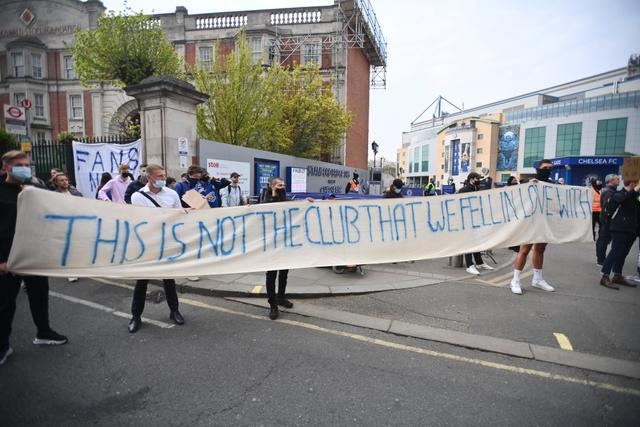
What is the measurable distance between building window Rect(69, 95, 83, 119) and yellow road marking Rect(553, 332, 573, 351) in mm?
35790

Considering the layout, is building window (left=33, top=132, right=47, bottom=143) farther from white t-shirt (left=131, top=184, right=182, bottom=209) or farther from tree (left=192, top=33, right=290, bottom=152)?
white t-shirt (left=131, top=184, right=182, bottom=209)

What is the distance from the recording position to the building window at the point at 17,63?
1113 inches

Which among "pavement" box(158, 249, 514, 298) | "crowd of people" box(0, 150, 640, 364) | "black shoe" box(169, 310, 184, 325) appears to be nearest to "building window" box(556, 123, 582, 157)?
"crowd of people" box(0, 150, 640, 364)

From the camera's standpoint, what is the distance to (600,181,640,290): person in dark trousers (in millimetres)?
5391

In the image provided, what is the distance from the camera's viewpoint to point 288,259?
13.4 ft

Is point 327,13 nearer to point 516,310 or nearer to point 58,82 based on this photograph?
point 58,82

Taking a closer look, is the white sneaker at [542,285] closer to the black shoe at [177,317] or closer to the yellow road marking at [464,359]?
the yellow road marking at [464,359]

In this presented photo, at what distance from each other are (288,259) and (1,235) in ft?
9.21

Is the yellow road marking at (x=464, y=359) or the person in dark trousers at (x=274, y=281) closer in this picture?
the yellow road marking at (x=464, y=359)

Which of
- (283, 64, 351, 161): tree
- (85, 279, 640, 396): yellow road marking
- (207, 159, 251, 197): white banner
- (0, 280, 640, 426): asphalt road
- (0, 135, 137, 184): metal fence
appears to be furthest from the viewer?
(283, 64, 351, 161): tree

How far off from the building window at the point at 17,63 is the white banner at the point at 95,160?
95.9 feet

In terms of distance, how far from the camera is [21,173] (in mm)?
3047

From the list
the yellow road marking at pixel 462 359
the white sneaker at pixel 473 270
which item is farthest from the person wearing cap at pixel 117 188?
the white sneaker at pixel 473 270

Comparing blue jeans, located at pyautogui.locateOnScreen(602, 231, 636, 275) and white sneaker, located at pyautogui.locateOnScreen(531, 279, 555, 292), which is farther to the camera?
blue jeans, located at pyautogui.locateOnScreen(602, 231, 636, 275)
